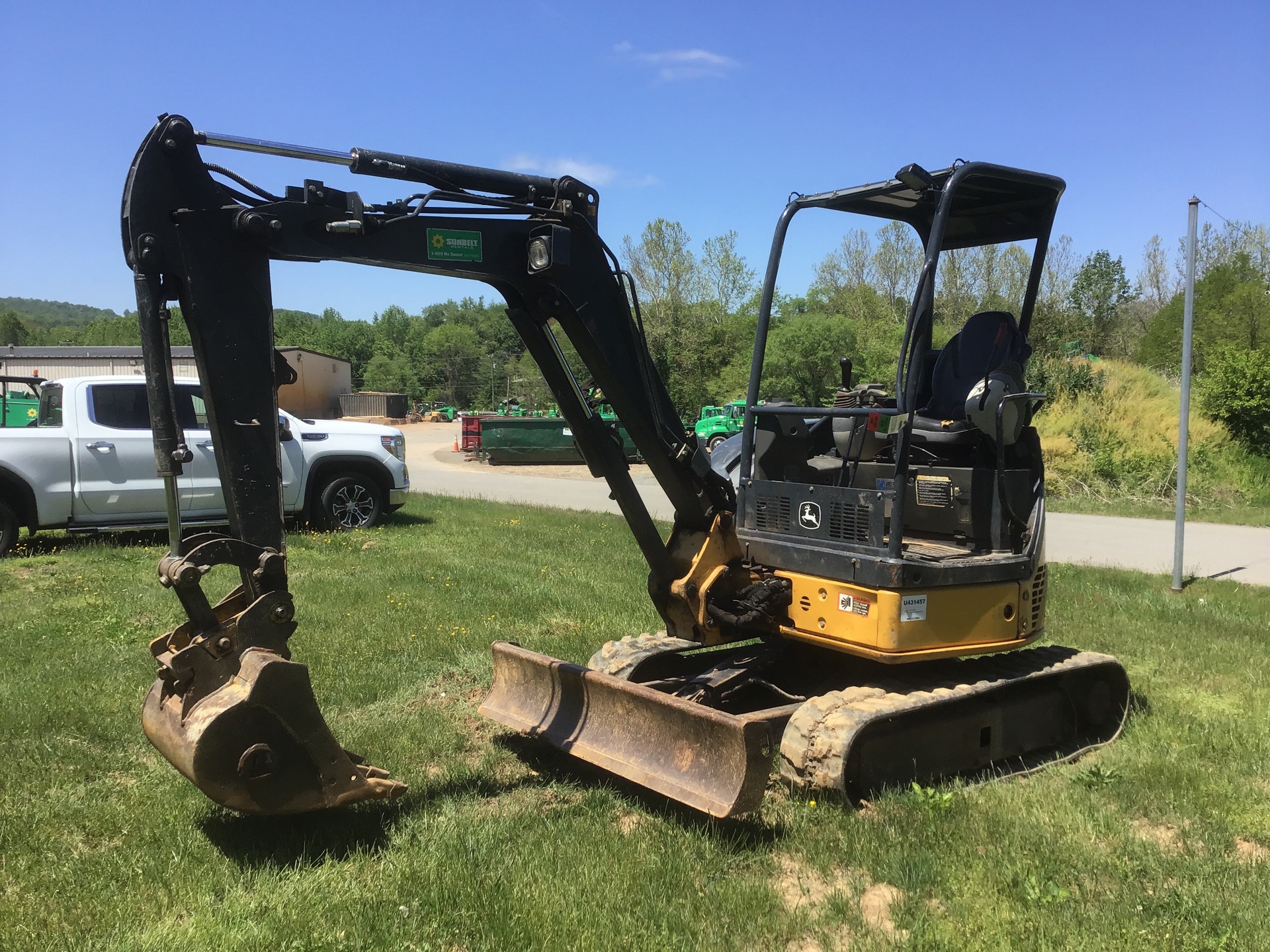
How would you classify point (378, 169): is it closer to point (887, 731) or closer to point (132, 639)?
point (887, 731)

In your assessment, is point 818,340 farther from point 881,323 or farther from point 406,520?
point 406,520

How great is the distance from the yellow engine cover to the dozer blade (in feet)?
1.84

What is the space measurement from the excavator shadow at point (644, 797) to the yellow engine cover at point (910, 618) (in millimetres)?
1018

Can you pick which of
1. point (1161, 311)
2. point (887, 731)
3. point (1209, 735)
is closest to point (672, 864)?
point (887, 731)

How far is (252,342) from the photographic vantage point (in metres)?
4.14

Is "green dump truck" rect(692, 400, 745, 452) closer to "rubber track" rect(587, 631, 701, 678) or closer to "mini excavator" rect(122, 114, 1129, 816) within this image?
"rubber track" rect(587, 631, 701, 678)

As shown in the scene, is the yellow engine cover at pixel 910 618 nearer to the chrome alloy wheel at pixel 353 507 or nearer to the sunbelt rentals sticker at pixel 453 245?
the sunbelt rentals sticker at pixel 453 245

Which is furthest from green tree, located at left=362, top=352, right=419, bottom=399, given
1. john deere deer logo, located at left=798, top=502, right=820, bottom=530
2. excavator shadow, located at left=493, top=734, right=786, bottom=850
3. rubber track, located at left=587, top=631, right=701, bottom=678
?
john deere deer logo, located at left=798, top=502, right=820, bottom=530

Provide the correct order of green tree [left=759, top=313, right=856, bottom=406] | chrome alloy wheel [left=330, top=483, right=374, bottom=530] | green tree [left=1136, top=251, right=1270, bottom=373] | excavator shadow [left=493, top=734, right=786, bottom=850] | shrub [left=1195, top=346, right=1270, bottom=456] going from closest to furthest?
excavator shadow [left=493, top=734, right=786, bottom=850] < chrome alloy wheel [left=330, top=483, right=374, bottom=530] < shrub [left=1195, top=346, right=1270, bottom=456] < green tree [left=1136, top=251, right=1270, bottom=373] < green tree [left=759, top=313, right=856, bottom=406]

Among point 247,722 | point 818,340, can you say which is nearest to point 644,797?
point 247,722

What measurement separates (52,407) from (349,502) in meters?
3.56

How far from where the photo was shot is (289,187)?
13.8 ft

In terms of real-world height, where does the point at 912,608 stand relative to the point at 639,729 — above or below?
above

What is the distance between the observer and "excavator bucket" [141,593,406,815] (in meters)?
3.81
